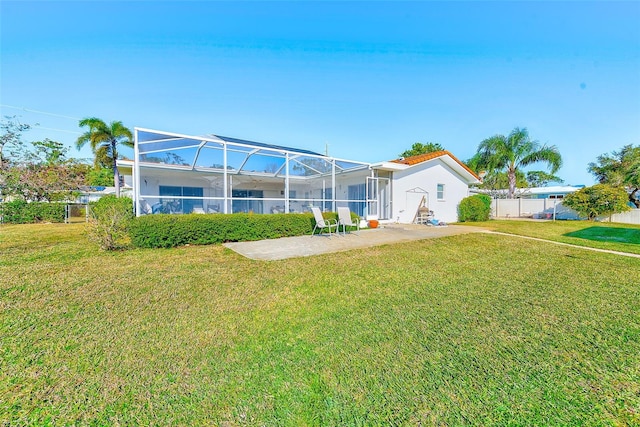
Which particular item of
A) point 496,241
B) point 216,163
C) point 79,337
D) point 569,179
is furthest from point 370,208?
point 569,179

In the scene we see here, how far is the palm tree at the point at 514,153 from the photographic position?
2064cm

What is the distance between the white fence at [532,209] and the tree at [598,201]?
1126mm

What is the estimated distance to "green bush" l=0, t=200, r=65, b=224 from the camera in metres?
15.8

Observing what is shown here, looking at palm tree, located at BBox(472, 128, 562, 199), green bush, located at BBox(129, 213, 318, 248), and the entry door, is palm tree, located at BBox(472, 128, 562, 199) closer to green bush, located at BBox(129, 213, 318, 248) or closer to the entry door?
the entry door

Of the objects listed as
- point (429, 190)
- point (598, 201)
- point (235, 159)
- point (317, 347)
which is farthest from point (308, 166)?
point (598, 201)

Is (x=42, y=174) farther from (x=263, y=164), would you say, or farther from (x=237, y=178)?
(x=263, y=164)

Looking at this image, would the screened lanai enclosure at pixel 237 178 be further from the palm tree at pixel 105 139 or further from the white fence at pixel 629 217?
the white fence at pixel 629 217

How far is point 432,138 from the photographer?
3397 centimetres

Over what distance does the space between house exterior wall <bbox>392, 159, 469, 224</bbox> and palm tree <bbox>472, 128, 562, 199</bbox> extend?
6.57m

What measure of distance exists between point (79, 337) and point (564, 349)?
4906 mm

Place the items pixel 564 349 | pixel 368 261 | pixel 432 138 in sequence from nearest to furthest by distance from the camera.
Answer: pixel 564 349
pixel 368 261
pixel 432 138

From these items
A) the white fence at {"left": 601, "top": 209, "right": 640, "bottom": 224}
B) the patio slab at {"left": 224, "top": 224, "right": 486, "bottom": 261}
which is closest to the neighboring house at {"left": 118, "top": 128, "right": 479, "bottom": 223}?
the patio slab at {"left": 224, "top": 224, "right": 486, "bottom": 261}

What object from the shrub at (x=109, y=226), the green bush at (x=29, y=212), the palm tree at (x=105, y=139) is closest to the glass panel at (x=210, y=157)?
the shrub at (x=109, y=226)

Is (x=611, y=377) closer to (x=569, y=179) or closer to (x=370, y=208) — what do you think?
(x=370, y=208)
